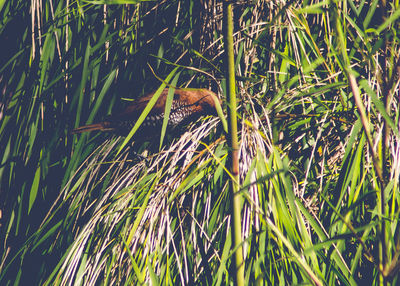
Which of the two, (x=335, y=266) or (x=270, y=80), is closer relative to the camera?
(x=335, y=266)

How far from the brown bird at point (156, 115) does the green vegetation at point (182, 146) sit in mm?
38

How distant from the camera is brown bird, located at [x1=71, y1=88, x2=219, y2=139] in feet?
4.32

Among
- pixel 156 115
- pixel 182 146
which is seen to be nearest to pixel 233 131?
pixel 182 146

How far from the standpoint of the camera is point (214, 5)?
1.14 meters

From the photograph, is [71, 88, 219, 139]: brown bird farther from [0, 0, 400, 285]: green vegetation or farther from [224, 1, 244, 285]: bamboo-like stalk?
[224, 1, 244, 285]: bamboo-like stalk

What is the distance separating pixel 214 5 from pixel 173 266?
23.3 inches

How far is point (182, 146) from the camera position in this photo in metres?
1.12

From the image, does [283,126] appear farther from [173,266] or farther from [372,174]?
[173,266]

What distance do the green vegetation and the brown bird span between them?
0.04m

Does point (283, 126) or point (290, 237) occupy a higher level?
point (283, 126)

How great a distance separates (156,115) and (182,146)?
1.73 ft

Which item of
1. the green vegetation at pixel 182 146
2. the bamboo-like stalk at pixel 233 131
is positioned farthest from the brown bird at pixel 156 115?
the bamboo-like stalk at pixel 233 131

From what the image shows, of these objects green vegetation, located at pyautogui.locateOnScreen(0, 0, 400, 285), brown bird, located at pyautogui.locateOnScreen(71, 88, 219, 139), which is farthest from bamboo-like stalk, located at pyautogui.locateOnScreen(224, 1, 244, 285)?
brown bird, located at pyautogui.locateOnScreen(71, 88, 219, 139)

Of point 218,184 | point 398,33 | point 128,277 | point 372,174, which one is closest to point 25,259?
point 128,277
